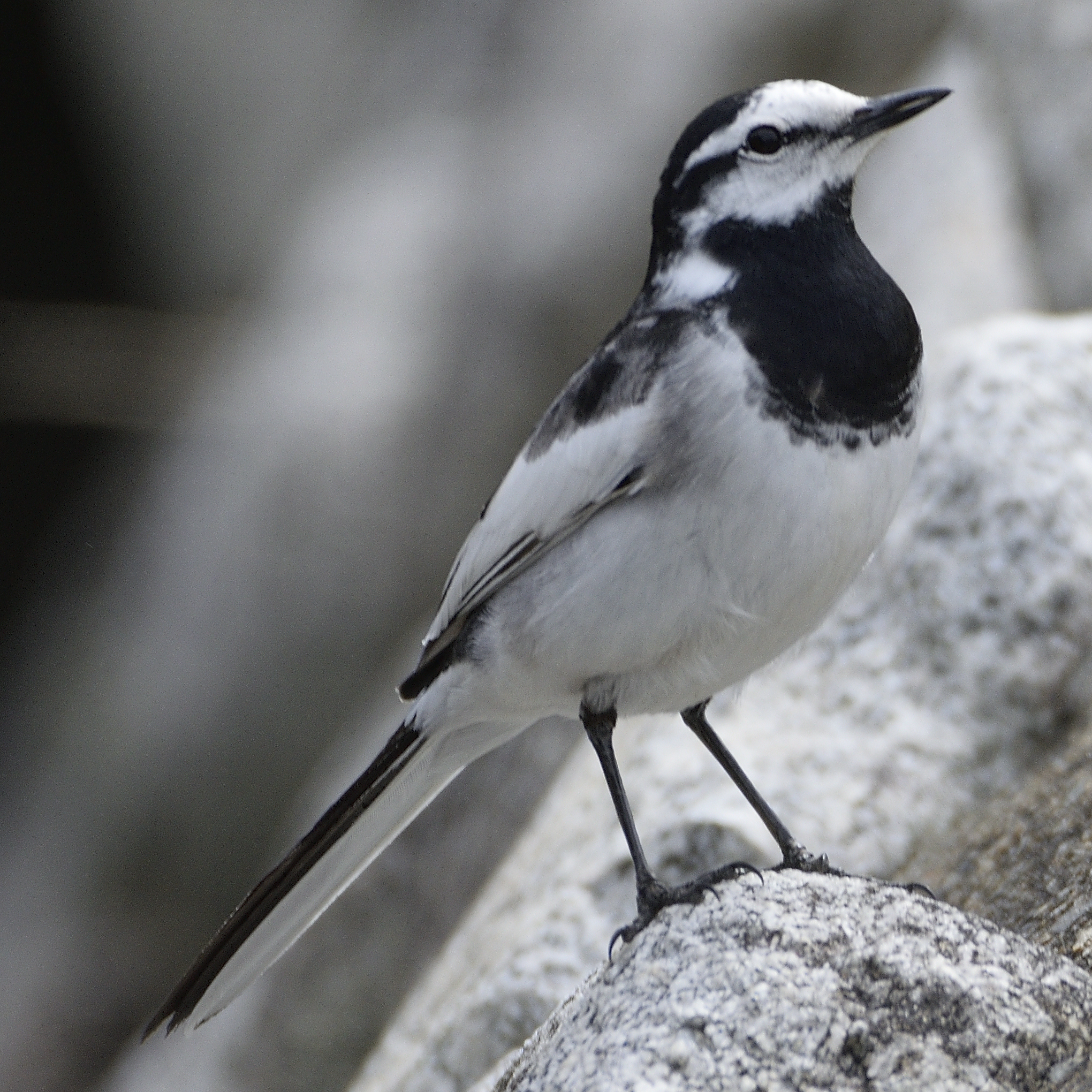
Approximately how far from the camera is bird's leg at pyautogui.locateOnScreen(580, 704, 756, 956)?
10.1 feet

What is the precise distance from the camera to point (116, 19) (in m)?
11.9

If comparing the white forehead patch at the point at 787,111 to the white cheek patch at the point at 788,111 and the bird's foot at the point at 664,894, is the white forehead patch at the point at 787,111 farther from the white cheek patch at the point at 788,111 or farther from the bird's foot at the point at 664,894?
the bird's foot at the point at 664,894

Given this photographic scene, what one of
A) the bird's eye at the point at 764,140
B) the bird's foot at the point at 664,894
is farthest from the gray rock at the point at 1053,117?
the bird's foot at the point at 664,894

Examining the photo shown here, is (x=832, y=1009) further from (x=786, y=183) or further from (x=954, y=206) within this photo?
(x=954, y=206)

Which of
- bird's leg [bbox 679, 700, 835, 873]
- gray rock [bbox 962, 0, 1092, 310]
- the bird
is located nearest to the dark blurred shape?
gray rock [bbox 962, 0, 1092, 310]

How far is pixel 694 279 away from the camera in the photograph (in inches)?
135

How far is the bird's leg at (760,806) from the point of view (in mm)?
3537

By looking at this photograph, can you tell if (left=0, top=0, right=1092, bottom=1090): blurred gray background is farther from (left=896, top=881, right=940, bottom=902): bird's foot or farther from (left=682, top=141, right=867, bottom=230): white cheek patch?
(left=682, top=141, right=867, bottom=230): white cheek patch

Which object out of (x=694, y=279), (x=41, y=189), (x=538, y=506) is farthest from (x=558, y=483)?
(x=41, y=189)

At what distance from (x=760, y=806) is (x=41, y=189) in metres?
10.5

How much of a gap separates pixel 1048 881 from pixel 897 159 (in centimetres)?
562

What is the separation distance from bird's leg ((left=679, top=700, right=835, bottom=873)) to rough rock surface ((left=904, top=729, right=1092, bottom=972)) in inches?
14.6

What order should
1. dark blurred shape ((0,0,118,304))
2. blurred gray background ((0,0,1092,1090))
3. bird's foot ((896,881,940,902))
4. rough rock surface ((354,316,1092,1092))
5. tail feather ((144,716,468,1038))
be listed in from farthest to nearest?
dark blurred shape ((0,0,118,304)), blurred gray background ((0,0,1092,1090)), rough rock surface ((354,316,1092,1092)), tail feather ((144,716,468,1038)), bird's foot ((896,881,940,902))

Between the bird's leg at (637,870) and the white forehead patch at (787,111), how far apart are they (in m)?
1.44
